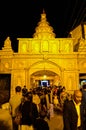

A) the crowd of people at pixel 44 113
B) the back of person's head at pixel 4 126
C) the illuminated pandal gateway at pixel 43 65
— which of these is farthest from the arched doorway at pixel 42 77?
the crowd of people at pixel 44 113

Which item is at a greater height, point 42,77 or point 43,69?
point 43,69

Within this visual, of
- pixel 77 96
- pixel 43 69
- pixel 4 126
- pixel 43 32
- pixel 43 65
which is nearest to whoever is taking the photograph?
pixel 77 96

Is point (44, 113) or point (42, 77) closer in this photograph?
point (44, 113)

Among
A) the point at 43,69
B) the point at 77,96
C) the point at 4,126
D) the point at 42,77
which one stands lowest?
the point at 4,126

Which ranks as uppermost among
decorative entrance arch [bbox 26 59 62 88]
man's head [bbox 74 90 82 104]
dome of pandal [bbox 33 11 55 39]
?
dome of pandal [bbox 33 11 55 39]

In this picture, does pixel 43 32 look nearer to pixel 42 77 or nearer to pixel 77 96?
pixel 42 77

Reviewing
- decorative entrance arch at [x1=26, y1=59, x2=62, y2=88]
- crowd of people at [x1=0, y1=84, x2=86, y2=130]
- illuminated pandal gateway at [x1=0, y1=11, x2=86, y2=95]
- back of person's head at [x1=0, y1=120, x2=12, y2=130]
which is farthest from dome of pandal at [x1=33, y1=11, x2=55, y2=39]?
crowd of people at [x1=0, y1=84, x2=86, y2=130]

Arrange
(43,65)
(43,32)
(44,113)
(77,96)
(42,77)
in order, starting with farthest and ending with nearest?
(43,32) < (42,77) < (43,65) < (44,113) < (77,96)

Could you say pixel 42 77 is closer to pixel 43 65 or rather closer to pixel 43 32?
pixel 43 65

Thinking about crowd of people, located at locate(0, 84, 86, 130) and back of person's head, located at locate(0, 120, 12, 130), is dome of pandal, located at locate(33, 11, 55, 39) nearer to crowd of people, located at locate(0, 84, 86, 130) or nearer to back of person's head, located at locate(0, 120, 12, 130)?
back of person's head, located at locate(0, 120, 12, 130)

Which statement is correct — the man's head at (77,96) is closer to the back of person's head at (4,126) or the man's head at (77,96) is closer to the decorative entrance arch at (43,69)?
the back of person's head at (4,126)

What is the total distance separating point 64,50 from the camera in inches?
1359

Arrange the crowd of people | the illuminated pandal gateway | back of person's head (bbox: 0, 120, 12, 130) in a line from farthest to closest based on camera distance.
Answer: the illuminated pandal gateway → back of person's head (bbox: 0, 120, 12, 130) → the crowd of people

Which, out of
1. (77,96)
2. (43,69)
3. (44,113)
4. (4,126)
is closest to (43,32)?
(43,69)
